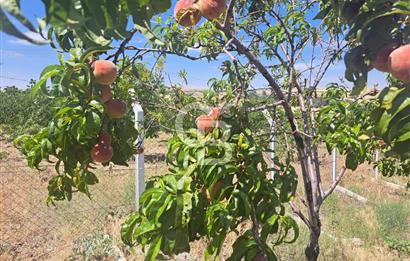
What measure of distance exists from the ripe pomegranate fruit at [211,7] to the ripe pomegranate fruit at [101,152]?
46 centimetres

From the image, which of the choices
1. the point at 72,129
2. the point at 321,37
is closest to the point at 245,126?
the point at 72,129

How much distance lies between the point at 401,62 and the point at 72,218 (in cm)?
444

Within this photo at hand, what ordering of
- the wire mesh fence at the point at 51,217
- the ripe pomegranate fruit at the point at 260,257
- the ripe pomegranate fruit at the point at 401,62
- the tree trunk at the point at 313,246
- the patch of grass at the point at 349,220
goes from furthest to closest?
the patch of grass at the point at 349,220 < the wire mesh fence at the point at 51,217 < the tree trunk at the point at 313,246 < the ripe pomegranate fruit at the point at 260,257 < the ripe pomegranate fruit at the point at 401,62

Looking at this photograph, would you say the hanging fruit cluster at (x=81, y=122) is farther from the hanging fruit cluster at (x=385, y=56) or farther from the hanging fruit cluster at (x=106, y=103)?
the hanging fruit cluster at (x=385, y=56)

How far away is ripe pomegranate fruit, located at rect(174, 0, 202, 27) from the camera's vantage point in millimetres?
952

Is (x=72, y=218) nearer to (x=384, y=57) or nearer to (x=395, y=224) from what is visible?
(x=395, y=224)

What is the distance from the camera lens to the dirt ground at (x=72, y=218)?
371cm

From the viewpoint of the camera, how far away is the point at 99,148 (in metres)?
1.13

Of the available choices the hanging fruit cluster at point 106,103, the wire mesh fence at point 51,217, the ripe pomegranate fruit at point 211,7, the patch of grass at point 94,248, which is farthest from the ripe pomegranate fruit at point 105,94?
the patch of grass at point 94,248

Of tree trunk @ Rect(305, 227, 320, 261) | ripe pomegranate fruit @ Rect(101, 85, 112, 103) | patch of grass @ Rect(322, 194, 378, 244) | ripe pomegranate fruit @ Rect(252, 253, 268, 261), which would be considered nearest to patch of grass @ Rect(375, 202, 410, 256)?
A: patch of grass @ Rect(322, 194, 378, 244)

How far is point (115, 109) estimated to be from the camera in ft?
3.85

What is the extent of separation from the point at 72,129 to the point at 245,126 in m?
0.49

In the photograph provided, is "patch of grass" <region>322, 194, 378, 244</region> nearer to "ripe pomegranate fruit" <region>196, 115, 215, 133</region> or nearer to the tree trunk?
the tree trunk

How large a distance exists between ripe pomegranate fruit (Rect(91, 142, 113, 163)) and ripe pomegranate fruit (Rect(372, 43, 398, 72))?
2.32ft
